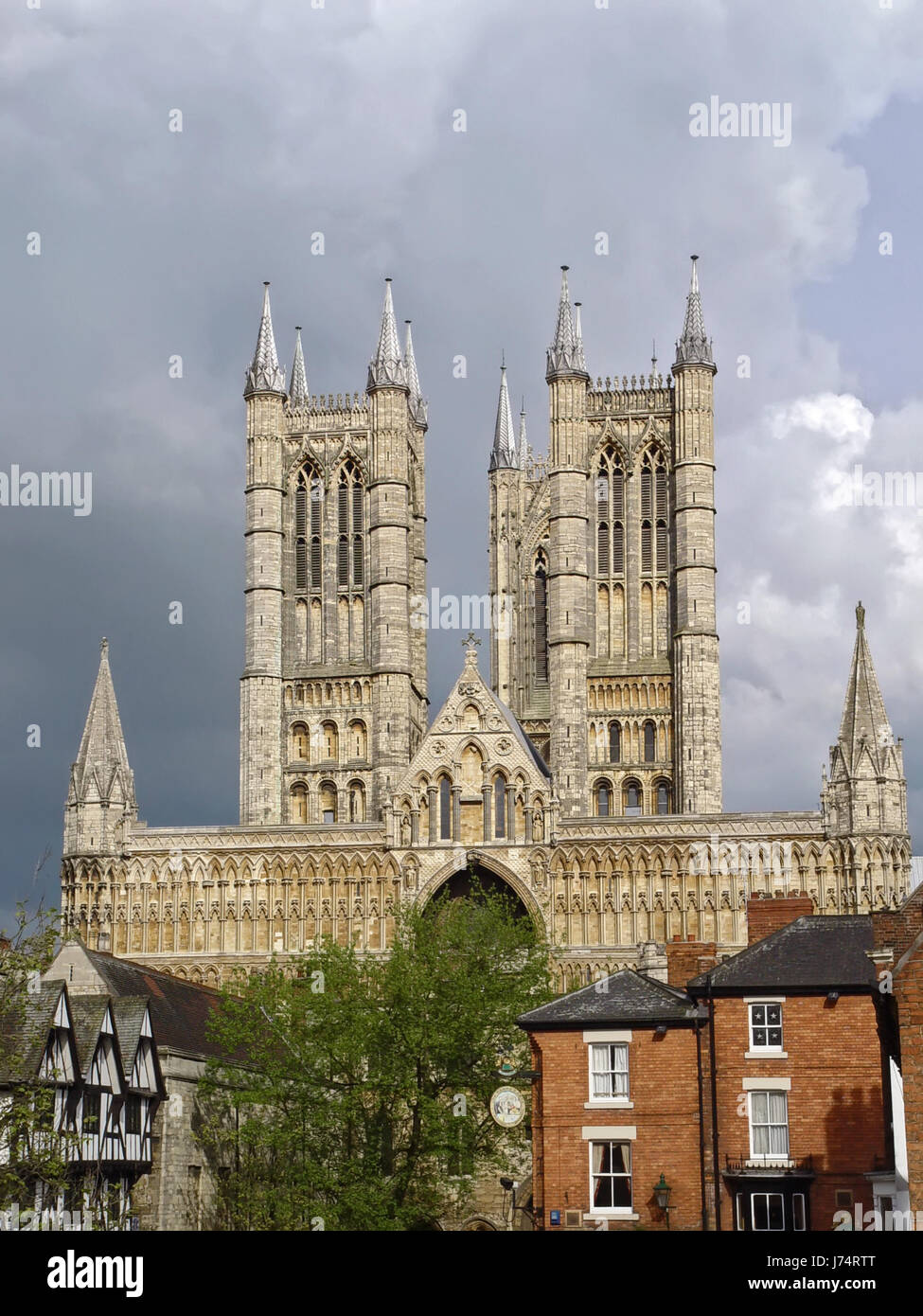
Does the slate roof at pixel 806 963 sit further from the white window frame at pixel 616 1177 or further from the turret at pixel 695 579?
the turret at pixel 695 579

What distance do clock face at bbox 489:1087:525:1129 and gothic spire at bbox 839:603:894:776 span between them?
3465 centimetres

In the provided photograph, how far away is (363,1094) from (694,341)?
5575 centimetres

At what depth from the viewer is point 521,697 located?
96688 millimetres

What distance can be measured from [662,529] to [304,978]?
46.4 meters

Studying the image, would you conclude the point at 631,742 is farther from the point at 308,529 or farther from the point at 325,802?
the point at 308,529

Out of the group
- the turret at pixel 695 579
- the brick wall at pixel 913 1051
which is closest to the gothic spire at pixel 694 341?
the turret at pixel 695 579

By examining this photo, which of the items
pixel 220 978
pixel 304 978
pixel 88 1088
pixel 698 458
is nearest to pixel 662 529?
pixel 698 458

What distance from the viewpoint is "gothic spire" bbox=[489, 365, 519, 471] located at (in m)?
103

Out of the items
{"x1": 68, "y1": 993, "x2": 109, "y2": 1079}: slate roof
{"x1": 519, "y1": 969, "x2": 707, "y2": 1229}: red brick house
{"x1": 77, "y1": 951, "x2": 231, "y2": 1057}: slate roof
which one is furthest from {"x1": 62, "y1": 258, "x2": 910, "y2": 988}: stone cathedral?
{"x1": 519, "y1": 969, "x2": 707, "y2": 1229}: red brick house

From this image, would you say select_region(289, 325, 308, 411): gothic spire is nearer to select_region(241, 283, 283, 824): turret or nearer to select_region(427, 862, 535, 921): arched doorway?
select_region(241, 283, 283, 824): turret

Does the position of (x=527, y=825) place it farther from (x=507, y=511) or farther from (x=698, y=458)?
(x=507, y=511)

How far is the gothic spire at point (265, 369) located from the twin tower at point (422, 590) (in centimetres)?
10

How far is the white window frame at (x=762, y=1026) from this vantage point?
109 ft

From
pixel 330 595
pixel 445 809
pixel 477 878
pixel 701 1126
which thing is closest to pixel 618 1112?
pixel 701 1126
